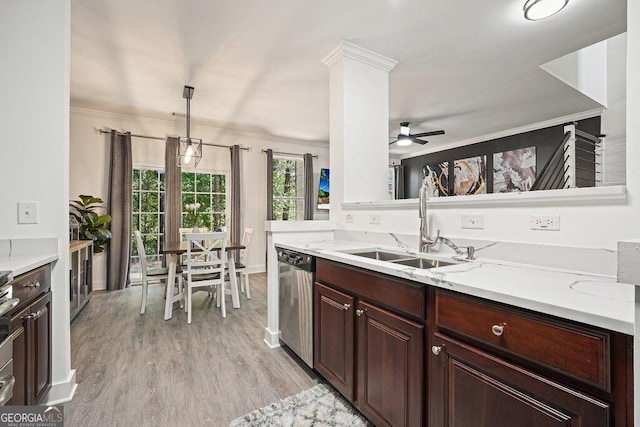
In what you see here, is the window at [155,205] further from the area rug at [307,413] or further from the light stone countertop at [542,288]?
the light stone countertop at [542,288]

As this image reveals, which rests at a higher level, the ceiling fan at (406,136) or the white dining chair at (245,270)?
the ceiling fan at (406,136)

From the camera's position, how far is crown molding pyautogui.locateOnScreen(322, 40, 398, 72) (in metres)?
2.81

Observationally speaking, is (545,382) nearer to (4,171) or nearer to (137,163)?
(4,171)

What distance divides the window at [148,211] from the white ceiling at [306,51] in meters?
1.00

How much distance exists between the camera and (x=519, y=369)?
947 mm

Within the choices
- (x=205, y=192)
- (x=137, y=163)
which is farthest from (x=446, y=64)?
(x=137, y=163)

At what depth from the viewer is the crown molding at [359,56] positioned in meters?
2.81

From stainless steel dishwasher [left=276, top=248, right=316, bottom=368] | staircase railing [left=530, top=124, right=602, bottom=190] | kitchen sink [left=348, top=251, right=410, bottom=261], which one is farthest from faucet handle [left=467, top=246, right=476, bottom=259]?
staircase railing [left=530, top=124, right=602, bottom=190]

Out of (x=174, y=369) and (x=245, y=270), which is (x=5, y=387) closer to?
(x=174, y=369)

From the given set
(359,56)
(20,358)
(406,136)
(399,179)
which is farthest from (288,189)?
(20,358)

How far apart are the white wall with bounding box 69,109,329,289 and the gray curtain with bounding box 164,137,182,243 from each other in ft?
0.68

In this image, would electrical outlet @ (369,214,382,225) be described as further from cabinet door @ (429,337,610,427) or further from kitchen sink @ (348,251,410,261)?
cabinet door @ (429,337,610,427)

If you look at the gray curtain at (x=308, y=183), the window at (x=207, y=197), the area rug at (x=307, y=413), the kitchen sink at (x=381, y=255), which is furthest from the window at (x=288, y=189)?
the area rug at (x=307, y=413)

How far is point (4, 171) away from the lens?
1.77 meters
